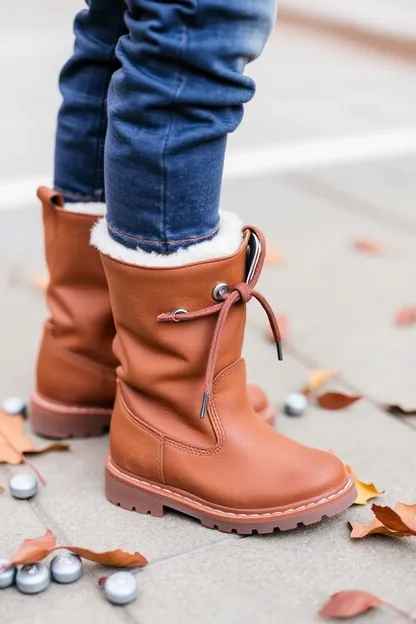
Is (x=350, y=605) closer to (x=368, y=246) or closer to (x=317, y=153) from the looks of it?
(x=368, y=246)

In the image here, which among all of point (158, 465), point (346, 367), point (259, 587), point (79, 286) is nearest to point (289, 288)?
point (346, 367)

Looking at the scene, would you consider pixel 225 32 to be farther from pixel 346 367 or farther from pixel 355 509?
pixel 346 367

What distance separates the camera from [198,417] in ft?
4.50

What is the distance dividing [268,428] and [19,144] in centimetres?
210

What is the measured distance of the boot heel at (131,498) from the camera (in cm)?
143

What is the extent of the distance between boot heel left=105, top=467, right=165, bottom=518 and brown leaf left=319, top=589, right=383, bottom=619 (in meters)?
0.33

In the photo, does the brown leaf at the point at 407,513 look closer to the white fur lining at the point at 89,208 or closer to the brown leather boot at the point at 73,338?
the brown leather boot at the point at 73,338

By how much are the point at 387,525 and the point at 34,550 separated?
1.72 feet

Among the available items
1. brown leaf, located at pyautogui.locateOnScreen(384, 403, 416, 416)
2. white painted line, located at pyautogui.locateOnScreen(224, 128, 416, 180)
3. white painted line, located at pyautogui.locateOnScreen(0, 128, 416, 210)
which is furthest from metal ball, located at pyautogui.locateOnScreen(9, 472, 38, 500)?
white painted line, located at pyautogui.locateOnScreen(224, 128, 416, 180)

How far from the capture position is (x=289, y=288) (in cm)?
237

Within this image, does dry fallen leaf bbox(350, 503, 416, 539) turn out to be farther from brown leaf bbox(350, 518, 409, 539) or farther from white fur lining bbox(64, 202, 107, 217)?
white fur lining bbox(64, 202, 107, 217)

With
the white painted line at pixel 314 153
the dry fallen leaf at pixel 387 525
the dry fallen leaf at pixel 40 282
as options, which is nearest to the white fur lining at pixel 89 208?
the dry fallen leaf at pixel 387 525

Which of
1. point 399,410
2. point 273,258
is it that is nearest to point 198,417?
point 399,410

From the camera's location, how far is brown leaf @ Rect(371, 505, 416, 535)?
1349 mm
